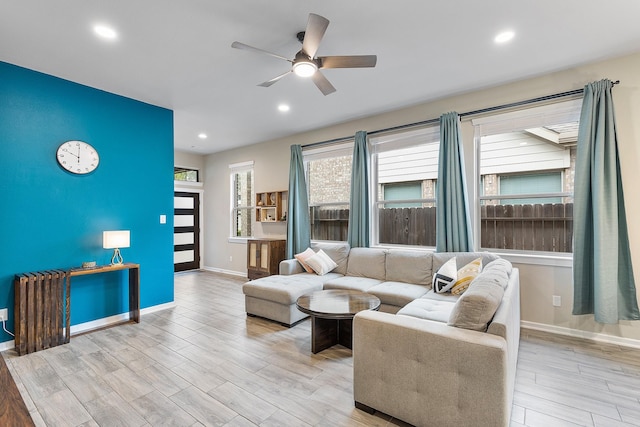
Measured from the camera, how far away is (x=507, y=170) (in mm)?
3781

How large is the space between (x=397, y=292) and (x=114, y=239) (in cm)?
338

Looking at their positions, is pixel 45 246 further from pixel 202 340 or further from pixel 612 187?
pixel 612 187

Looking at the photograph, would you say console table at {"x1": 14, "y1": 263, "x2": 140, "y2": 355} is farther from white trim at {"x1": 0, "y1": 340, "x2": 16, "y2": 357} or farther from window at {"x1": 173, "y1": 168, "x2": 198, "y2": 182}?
window at {"x1": 173, "y1": 168, "x2": 198, "y2": 182}

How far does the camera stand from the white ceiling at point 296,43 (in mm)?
2301

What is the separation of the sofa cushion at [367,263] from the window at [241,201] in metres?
3.15

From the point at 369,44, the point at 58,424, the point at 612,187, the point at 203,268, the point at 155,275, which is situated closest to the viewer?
the point at 58,424

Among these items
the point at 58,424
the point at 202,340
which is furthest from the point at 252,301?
the point at 58,424

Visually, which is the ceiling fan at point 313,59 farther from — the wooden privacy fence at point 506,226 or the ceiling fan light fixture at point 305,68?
the wooden privacy fence at point 506,226

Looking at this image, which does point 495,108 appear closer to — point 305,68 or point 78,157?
point 305,68

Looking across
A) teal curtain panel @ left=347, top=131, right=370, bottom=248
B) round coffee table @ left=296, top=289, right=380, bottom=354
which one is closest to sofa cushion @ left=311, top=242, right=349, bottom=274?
teal curtain panel @ left=347, top=131, right=370, bottom=248

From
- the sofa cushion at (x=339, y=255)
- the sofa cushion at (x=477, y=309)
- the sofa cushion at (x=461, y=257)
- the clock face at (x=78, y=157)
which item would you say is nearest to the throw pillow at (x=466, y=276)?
the sofa cushion at (x=461, y=257)

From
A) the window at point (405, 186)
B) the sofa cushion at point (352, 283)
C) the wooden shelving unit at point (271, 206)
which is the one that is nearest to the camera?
the sofa cushion at point (352, 283)

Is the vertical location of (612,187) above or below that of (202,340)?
above

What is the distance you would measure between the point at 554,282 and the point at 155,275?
202 inches
